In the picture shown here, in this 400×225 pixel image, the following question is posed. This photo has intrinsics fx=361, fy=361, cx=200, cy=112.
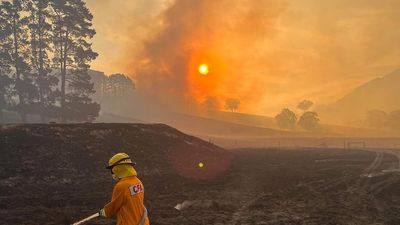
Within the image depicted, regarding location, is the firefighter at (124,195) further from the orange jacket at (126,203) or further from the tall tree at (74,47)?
the tall tree at (74,47)

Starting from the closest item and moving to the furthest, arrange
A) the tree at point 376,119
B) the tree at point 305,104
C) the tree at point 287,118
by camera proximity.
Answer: the tree at point 287,118
the tree at point 376,119
the tree at point 305,104

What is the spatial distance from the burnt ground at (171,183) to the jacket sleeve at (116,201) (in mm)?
9382

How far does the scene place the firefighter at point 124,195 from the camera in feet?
17.3

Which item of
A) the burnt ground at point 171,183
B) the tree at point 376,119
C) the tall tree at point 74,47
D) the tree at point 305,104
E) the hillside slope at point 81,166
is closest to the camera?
the burnt ground at point 171,183

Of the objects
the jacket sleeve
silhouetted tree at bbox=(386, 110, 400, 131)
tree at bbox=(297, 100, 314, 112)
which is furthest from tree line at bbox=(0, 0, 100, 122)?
tree at bbox=(297, 100, 314, 112)

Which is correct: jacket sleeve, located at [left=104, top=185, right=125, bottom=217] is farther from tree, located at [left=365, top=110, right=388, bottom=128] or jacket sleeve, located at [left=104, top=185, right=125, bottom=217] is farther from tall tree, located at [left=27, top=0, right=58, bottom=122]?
tree, located at [left=365, top=110, right=388, bottom=128]

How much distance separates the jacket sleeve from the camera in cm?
525

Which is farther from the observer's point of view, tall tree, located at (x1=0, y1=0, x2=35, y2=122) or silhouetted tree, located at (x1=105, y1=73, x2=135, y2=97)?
silhouetted tree, located at (x1=105, y1=73, x2=135, y2=97)

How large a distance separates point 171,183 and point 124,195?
19396 mm

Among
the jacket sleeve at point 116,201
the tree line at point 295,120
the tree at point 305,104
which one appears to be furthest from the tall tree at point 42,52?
the tree at point 305,104

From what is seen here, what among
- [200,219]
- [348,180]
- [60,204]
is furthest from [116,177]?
[348,180]

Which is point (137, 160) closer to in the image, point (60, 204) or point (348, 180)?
point (60, 204)

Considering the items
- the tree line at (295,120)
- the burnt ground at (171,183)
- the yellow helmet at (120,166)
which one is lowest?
the burnt ground at (171,183)

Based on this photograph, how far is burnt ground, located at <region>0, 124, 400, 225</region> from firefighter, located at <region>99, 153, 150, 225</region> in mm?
9373
